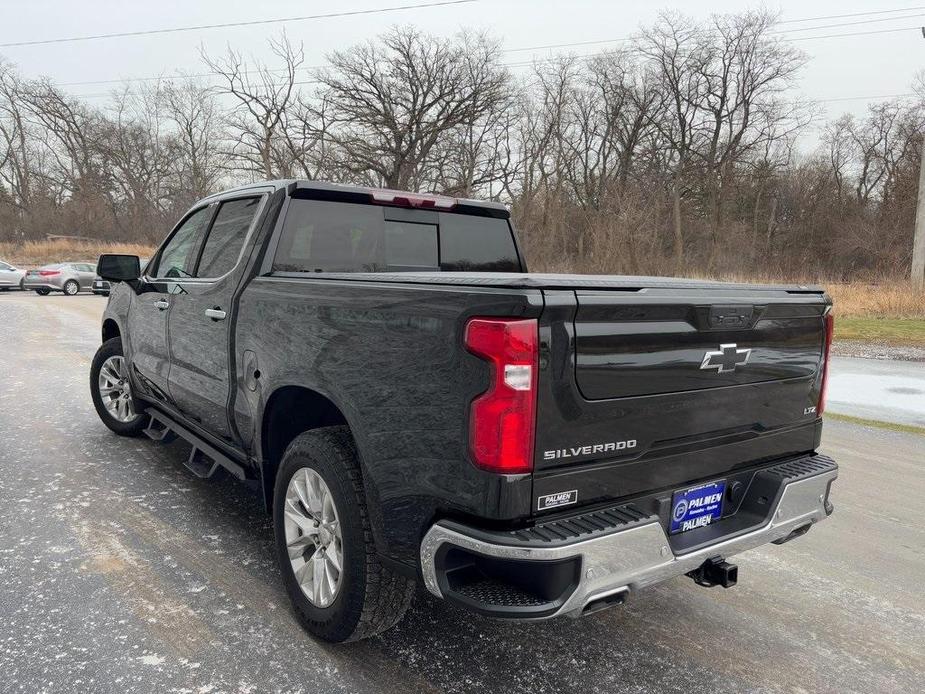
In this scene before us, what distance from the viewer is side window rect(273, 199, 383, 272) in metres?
3.57

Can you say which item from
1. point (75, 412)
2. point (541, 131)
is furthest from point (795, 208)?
point (75, 412)

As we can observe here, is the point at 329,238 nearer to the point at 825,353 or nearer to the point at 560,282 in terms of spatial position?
the point at 560,282

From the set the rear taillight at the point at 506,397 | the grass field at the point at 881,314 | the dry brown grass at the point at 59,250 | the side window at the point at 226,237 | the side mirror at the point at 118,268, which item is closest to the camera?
the rear taillight at the point at 506,397

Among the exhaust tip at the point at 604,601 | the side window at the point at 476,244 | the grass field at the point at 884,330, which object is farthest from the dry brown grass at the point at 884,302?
the exhaust tip at the point at 604,601

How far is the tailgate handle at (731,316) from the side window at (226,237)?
8.14 ft

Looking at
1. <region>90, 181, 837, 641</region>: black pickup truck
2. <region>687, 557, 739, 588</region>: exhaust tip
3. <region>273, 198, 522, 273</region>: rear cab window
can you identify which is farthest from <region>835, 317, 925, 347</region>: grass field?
<region>687, 557, 739, 588</region>: exhaust tip

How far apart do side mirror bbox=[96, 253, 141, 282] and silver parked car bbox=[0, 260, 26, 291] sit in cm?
2749

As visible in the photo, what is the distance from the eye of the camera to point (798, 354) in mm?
2760

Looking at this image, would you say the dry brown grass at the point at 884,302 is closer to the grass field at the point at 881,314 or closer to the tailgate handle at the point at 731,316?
the grass field at the point at 881,314

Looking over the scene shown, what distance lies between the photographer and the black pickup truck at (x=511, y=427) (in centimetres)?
198

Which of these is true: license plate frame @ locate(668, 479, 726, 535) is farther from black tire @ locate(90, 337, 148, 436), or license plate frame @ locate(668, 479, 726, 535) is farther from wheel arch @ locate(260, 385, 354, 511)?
black tire @ locate(90, 337, 148, 436)

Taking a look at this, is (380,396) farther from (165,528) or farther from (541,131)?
(541,131)

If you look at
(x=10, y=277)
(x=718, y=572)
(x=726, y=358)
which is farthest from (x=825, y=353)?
(x=10, y=277)

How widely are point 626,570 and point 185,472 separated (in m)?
3.67
